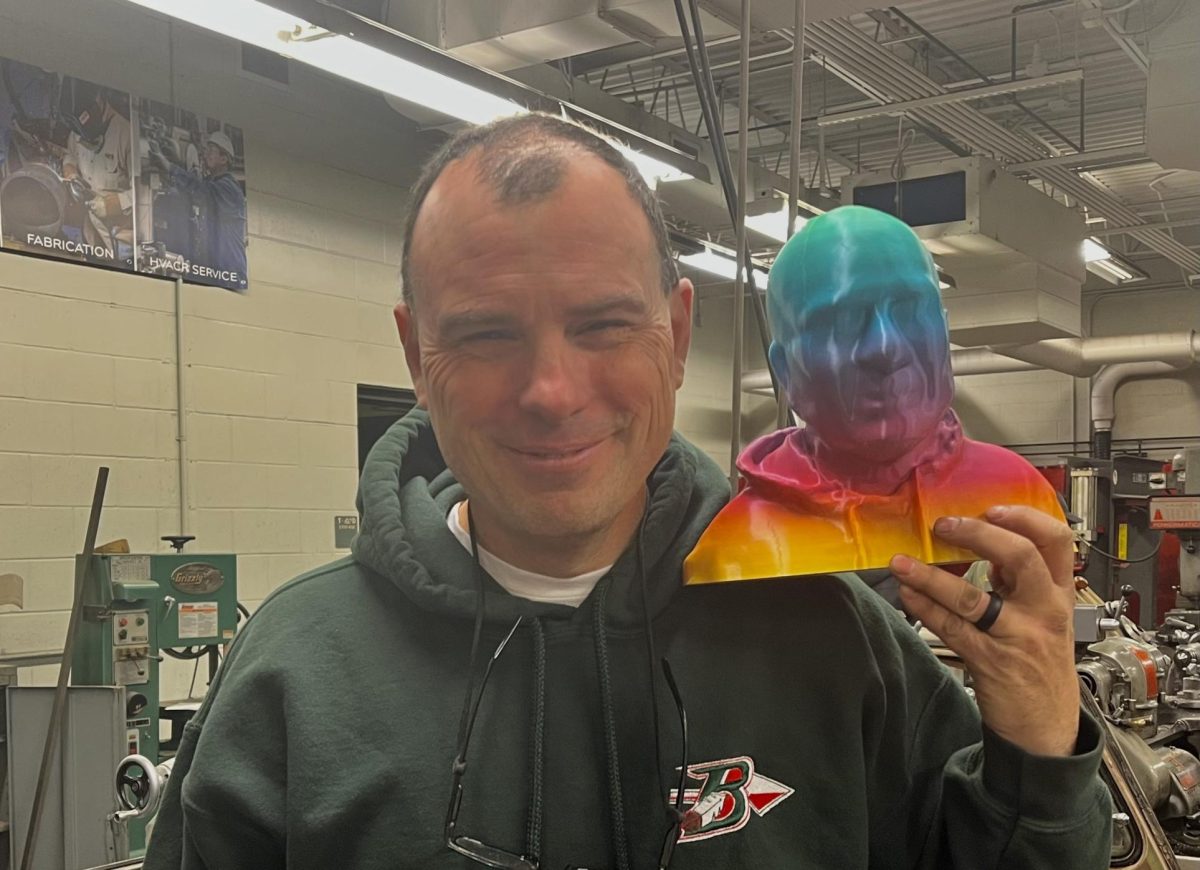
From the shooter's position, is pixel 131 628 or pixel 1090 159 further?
pixel 1090 159

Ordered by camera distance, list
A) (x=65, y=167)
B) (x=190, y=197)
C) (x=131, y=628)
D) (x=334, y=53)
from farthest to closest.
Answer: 1. (x=190, y=197)
2. (x=65, y=167)
3. (x=131, y=628)
4. (x=334, y=53)

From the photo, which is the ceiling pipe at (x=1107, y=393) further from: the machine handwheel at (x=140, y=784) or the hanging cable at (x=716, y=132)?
the hanging cable at (x=716, y=132)

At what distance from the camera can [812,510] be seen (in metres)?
1.00

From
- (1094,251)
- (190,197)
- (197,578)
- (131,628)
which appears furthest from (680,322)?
(1094,251)

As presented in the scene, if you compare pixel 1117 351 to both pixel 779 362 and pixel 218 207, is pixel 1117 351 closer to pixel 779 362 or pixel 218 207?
pixel 218 207

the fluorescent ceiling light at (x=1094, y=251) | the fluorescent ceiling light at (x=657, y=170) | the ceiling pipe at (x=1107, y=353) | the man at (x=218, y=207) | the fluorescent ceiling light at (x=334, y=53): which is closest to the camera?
the fluorescent ceiling light at (x=334, y=53)

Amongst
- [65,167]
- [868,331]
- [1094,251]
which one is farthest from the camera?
[1094,251]

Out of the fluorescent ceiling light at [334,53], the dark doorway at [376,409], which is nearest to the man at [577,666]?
the fluorescent ceiling light at [334,53]

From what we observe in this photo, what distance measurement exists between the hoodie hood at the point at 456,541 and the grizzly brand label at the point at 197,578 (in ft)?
9.98

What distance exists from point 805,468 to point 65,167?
4163 millimetres

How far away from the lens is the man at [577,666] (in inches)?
35.9

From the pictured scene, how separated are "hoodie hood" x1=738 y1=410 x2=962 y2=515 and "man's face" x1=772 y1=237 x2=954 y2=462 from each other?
0.02 meters

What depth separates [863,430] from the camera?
0.97m

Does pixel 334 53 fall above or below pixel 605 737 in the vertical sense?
above
